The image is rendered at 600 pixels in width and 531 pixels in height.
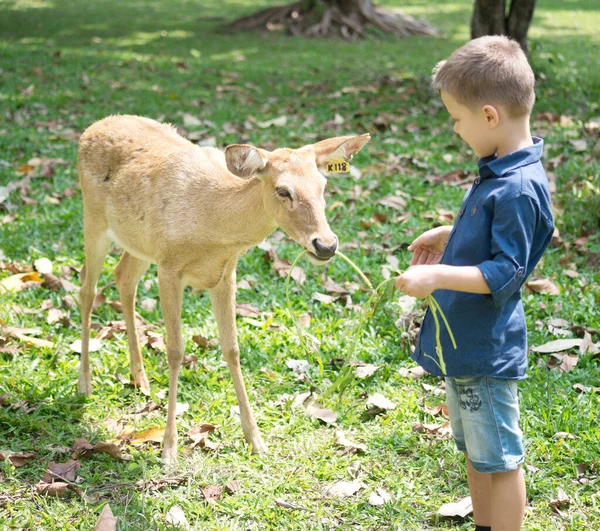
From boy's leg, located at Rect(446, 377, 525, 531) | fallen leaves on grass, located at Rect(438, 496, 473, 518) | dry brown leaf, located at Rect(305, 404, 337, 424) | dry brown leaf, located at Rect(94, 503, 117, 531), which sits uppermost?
boy's leg, located at Rect(446, 377, 525, 531)

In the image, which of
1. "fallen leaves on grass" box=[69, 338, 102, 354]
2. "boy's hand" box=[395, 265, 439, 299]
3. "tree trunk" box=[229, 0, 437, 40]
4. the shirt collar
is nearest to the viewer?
"boy's hand" box=[395, 265, 439, 299]

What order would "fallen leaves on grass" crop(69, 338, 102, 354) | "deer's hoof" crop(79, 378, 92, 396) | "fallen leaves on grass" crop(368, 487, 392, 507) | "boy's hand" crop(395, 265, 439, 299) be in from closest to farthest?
"boy's hand" crop(395, 265, 439, 299)
"fallen leaves on grass" crop(368, 487, 392, 507)
"deer's hoof" crop(79, 378, 92, 396)
"fallen leaves on grass" crop(69, 338, 102, 354)

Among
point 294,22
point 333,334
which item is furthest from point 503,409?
point 294,22

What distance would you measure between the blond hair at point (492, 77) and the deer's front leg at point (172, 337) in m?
2.00


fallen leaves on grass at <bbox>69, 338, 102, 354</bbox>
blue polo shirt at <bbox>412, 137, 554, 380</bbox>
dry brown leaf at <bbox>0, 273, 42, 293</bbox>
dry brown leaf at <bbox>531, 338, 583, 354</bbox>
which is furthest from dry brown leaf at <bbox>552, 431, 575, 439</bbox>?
dry brown leaf at <bbox>0, 273, 42, 293</bbox>

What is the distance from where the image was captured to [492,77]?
2.86 meters

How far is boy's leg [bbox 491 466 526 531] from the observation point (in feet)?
10.1

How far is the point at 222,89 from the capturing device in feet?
38.4

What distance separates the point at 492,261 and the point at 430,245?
654 millimetres

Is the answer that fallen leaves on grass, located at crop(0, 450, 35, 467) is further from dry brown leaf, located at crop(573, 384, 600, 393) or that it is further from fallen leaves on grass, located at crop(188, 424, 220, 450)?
dry brown leaf, located at crop(573, 384, 600, 393)

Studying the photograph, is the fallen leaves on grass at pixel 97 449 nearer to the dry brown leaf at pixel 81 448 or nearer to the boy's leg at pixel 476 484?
the dry brown leaf at pixel 81 448

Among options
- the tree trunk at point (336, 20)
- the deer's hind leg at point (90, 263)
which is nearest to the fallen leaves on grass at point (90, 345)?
the deer's hind leg at point (90, 263)

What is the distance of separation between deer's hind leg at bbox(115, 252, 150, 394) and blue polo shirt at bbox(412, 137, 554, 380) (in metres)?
2.20

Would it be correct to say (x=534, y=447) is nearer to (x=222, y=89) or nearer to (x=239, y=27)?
(x=222, y=89)
